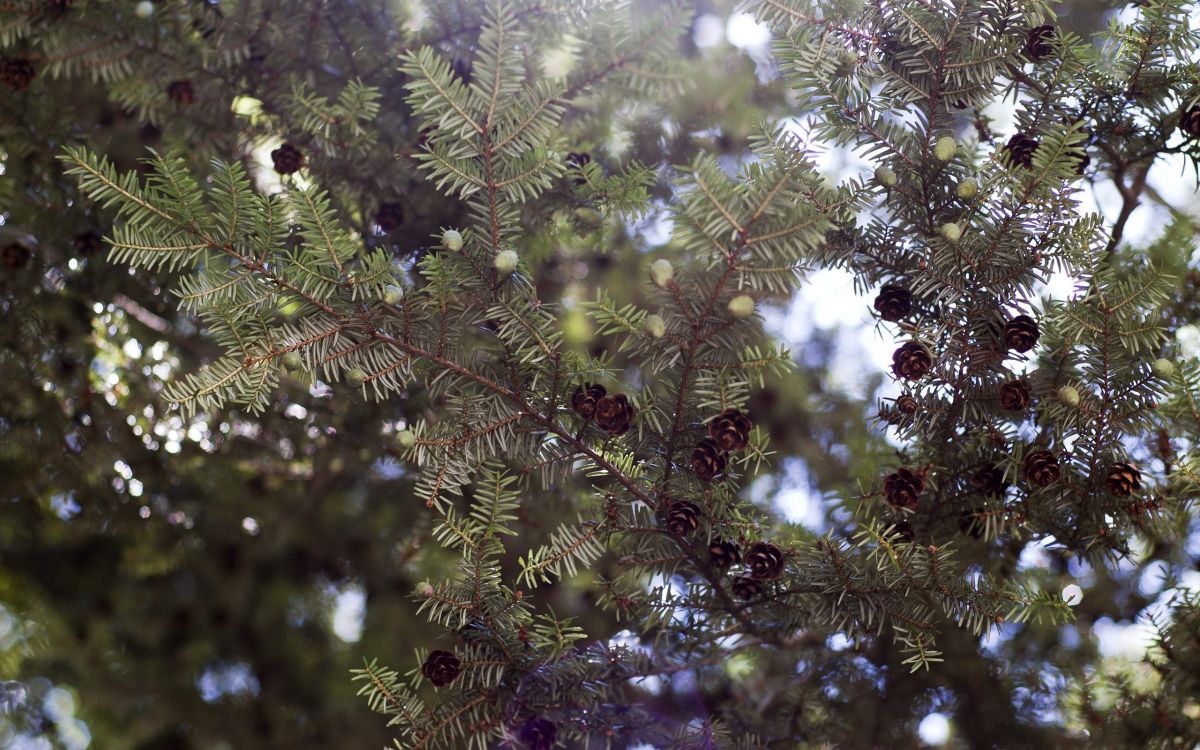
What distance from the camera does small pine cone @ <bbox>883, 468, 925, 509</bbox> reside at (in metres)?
1.14

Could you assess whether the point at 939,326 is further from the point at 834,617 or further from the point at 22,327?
the point at 22,327

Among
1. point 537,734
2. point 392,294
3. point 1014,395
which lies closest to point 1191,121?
point 1014,395

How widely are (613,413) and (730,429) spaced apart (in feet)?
0.50

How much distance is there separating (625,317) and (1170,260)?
3.76 feet

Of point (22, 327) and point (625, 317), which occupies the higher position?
point (625, 317)

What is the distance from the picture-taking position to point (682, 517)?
1.11 metres

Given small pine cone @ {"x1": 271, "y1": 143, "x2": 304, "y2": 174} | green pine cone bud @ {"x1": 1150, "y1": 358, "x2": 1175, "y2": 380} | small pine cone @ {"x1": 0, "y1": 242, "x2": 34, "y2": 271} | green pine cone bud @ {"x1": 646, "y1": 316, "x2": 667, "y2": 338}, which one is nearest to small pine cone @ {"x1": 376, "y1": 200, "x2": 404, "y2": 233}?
small pine cone @ {"x1": 271, "y1": 143, "x2": 304, "y2": 174}

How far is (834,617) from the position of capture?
3.76ft

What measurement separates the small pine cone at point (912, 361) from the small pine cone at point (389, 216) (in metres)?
1.02

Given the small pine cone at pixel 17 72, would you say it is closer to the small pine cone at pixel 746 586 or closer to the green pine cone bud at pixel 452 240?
the green pine cone bud at pixel 452 240


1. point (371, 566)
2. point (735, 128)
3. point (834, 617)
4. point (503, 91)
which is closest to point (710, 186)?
point (503, 91)

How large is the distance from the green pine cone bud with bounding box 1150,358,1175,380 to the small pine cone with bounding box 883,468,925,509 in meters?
0.35

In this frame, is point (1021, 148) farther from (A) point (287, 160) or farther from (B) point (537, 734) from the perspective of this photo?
(A) point (287, 160)

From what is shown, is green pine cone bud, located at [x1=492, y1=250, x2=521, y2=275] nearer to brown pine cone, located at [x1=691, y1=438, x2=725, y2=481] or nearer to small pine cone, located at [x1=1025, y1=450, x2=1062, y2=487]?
brown pine cone, located at [x1=691, y1=438, x2=725, y2=481]
